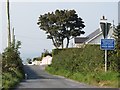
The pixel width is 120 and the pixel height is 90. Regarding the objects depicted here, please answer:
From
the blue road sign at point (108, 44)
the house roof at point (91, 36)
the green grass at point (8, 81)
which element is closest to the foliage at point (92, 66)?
the blue road sign at point (108, 44)

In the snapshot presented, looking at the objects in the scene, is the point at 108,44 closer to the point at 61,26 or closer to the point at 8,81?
the point at 8,81

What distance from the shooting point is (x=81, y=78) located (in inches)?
1053

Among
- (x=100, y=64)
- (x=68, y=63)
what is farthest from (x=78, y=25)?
(x=100, y=64)

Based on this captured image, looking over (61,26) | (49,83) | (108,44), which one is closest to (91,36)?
(61,26)

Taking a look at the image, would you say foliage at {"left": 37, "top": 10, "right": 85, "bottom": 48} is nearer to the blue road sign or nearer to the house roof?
the house roof

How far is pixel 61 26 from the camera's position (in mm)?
70500

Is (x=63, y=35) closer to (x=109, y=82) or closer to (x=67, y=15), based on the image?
(x=67, y=15)

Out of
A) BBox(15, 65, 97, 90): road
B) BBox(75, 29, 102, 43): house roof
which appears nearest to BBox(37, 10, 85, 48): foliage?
BBox(75, 29, 102, 43): house roof

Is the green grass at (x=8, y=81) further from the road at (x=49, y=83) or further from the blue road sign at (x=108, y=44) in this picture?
the blue road sign at (x=108, y=44)

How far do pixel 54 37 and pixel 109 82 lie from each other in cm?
5026

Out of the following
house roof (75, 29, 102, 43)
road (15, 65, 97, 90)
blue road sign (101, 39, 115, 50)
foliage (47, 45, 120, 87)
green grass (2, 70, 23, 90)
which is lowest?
road (15, 65, 97, 90)

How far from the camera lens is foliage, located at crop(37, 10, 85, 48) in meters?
70.5

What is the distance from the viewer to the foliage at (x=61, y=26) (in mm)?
70500

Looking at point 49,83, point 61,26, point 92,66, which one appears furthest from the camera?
point 61,26
